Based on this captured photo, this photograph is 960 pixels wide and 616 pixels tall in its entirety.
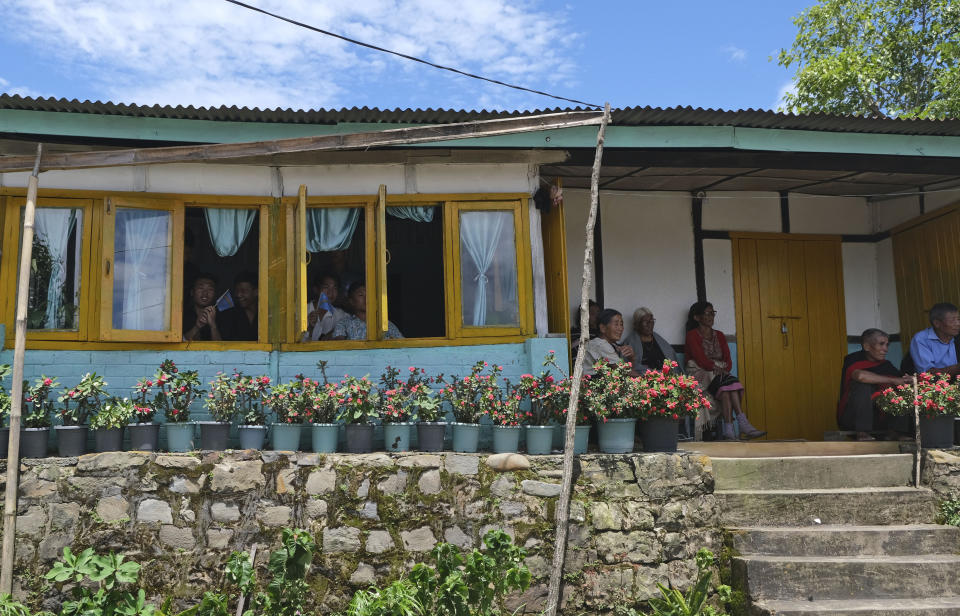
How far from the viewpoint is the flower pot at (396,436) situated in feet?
21.4

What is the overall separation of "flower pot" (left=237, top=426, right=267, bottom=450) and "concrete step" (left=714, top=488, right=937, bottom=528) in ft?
11.5

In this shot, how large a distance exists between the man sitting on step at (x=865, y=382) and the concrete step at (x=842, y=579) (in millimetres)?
1996

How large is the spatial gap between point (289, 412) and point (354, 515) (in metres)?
0.93

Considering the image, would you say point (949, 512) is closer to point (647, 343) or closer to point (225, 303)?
point (647, 343)

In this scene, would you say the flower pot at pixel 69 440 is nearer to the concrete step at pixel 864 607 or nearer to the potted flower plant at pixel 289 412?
the potted flower plant at pixel 289 412

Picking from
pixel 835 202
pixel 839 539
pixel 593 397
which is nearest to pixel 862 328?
pixel 835 202

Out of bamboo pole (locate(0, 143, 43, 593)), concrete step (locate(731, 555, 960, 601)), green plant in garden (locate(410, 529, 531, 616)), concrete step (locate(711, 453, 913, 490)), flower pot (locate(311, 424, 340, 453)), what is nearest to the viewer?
green plant in garden (locate(410, 529, 531, 616))

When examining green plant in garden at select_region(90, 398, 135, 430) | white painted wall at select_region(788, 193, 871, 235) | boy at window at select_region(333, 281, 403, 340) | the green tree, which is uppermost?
the green tree

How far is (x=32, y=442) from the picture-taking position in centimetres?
616

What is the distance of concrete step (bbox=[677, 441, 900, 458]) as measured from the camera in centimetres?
722

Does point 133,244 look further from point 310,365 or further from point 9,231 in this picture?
point 310,365

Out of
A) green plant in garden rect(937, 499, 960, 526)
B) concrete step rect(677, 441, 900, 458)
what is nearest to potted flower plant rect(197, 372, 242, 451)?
concrete step rect(677, 441, 900, 458)

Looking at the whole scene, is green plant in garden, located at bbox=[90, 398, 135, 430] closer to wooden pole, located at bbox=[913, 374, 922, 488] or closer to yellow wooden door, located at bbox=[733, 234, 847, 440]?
yellow wooden door, located at bbox=[733, 234, 847, 440]

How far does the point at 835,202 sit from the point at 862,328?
140 centimetres
